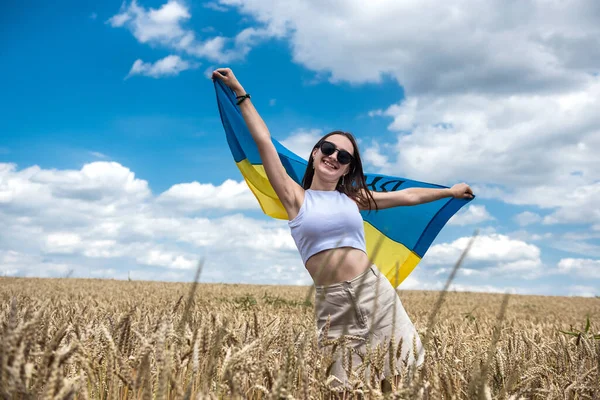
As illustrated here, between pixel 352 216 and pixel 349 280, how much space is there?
1.61 feet

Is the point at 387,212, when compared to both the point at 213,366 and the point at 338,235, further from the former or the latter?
the point at 213,366

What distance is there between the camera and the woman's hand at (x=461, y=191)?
4.77 meters

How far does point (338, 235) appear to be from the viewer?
132 inches

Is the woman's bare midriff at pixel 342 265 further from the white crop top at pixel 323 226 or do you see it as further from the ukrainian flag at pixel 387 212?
the ukrainian flag at pixel 387 212

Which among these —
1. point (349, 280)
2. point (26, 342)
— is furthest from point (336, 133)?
point (26, 342)

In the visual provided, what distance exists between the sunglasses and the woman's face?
0.02 metres

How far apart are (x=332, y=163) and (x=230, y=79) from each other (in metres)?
0.98

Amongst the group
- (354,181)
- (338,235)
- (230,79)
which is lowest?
(338,235)

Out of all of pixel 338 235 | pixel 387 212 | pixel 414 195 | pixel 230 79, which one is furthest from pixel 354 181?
pixel 387 212

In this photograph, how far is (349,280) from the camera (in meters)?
3.19

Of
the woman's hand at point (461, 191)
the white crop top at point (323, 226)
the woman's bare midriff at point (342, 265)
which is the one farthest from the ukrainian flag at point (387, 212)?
the woman's bare midriff at point (342, 265)

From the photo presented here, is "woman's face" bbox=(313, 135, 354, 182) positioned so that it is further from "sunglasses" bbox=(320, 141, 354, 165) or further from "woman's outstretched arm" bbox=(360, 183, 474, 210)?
"woman's outstretched arm" bbox=(360, 183, 474, 210)

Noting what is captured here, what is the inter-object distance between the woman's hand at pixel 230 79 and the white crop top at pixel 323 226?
3.02 ft

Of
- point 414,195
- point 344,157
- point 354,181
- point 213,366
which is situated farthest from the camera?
point 414,195
